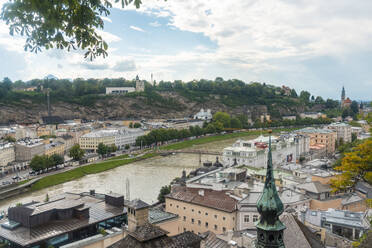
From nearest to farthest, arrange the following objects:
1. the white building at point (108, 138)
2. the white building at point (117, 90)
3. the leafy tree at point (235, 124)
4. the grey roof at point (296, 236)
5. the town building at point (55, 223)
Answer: the grey roof at point (296, 236) → the town building at point (55, 223) → the white building at point (108, 138) → the leafy tree at point (235, 124) → the white building at point (117, 90)

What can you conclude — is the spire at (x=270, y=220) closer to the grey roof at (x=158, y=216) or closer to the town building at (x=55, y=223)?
the grey roof at (x=158, y=216)

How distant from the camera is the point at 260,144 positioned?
32438mm

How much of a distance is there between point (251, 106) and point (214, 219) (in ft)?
305

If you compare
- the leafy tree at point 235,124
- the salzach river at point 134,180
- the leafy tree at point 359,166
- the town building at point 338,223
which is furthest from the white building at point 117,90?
the leafy tree at point 359,166

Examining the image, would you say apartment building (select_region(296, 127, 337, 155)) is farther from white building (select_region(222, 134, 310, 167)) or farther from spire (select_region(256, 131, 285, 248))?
spire (select_region(256, 131, 285, 248))

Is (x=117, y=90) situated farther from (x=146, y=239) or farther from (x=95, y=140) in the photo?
(x=146, y=239)

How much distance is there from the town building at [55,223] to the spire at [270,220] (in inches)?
419

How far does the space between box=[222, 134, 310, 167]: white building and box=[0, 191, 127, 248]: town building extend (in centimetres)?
1693

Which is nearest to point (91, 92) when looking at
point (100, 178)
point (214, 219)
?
point (100, 178)

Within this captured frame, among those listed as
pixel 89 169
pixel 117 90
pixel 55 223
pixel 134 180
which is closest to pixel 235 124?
pixel 117 90

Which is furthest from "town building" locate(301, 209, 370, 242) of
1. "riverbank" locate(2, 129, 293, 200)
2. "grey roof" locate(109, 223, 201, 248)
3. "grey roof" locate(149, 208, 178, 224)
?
"riverbank" locate(2, 129, 293, 200)

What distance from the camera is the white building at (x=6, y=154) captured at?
1495 inches

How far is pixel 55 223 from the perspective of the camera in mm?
13234

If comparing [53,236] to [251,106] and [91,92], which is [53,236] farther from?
[251,106]
